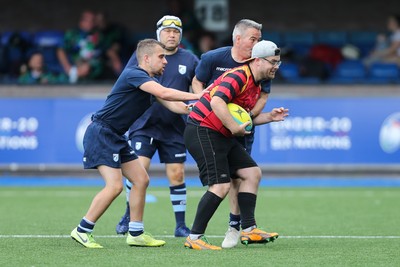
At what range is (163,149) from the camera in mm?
11547

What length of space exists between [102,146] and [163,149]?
1818 mm

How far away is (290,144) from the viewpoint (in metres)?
19.4

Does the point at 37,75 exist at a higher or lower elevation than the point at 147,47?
lower

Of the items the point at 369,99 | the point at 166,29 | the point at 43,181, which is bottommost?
the point at 43,181

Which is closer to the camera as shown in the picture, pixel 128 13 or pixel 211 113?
pixel 211 113

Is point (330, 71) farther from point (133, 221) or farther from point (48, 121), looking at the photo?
point (133, 221)

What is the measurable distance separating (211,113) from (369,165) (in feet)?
34.2

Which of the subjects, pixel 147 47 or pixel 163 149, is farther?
pixel 163 149

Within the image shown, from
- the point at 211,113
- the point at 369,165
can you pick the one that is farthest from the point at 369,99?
the point at 211,113

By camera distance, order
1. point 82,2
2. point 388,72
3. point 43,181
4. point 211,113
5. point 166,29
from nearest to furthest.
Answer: point 211,113
point 166,29
point 43,181
point 388,72
point 82,2

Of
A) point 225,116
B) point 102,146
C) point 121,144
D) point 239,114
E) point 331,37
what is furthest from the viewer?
point 331,37

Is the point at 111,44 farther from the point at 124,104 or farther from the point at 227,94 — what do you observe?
the point at 227,94

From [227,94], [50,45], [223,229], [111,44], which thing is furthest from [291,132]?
[227,94]

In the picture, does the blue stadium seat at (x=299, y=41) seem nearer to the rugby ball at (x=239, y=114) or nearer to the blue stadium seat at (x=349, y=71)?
the blue stadium seat at (x=349, y=71)
